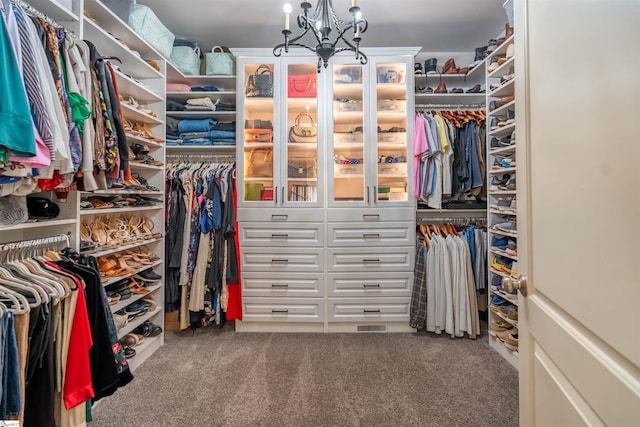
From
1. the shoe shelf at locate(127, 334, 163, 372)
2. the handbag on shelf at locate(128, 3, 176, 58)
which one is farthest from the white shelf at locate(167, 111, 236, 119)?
the shoe shelf at locate(127, 334, 163, 372)

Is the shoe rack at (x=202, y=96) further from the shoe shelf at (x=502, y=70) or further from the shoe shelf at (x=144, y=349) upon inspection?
the shoe shelf at (x=502, y=70)

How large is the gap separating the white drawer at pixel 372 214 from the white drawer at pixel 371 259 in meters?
0.25

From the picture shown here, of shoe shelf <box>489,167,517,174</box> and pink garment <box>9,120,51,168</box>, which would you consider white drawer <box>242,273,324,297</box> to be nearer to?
shoe shelf <box>489,167,517,174</box>

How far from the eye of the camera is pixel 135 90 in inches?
84.5

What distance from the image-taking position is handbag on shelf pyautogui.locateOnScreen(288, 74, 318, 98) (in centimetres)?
260

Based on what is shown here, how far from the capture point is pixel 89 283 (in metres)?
1.34

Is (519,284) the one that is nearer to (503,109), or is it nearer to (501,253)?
(501,253)

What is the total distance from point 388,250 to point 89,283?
6.67 ft

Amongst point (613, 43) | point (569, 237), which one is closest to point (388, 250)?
point (569, 237)

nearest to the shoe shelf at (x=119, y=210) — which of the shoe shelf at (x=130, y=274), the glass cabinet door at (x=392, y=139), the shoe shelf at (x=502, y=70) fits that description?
the shoe shelf at (x=130, y=274)

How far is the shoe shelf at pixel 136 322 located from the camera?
1.92 meters

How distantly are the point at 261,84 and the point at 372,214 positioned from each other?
152cm

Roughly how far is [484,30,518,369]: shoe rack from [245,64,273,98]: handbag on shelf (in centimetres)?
179

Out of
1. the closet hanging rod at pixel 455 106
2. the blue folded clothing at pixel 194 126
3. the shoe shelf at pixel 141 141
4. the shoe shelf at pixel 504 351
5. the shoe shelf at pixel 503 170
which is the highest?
the closet hanging rod at pixel 455 106
